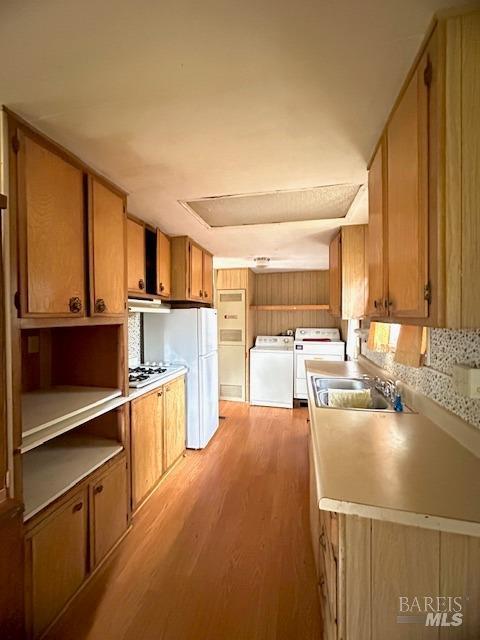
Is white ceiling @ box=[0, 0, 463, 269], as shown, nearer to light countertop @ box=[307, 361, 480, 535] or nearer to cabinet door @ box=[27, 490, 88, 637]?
light countertop @ box=[307, 361, 480, 535]

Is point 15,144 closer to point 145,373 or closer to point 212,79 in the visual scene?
point 212,79

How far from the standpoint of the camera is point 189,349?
2.98 meters

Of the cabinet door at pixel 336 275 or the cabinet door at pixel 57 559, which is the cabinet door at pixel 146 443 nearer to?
the cabinet door at pixel 57 559

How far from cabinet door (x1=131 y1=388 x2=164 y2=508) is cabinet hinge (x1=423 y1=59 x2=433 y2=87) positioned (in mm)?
2146

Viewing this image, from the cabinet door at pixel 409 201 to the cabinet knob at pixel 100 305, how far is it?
145 cm

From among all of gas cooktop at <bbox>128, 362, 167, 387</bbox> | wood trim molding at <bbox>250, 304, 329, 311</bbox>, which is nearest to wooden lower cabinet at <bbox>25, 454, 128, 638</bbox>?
gas cooktop at <bbox>128, 362, 167, 387</bbox>

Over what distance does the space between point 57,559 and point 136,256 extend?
1868 millimetres

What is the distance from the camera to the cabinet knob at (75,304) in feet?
4.41

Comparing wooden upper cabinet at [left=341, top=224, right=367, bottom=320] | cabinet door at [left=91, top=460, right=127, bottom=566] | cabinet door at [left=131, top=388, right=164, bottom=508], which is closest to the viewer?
cabinet door at [left=91, top=460, right=127, bottom=566]

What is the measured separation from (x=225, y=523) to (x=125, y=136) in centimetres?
238

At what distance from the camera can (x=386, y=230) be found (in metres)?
1.17

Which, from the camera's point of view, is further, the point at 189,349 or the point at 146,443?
the point at 189,349

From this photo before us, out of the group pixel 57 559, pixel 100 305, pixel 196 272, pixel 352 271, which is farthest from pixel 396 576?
pixel 196 272

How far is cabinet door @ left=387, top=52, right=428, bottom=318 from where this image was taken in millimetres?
844
